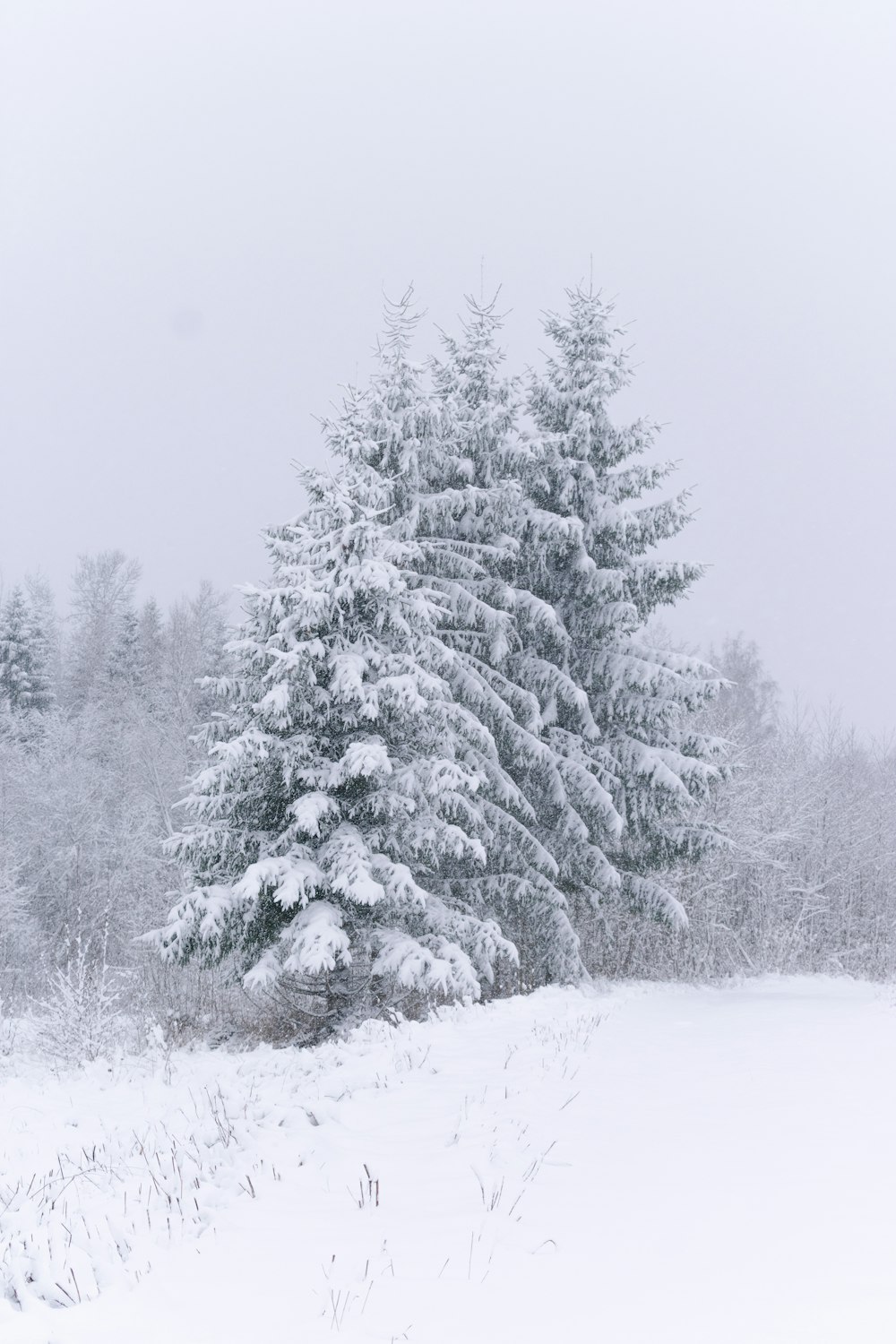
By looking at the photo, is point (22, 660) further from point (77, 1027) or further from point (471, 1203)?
point (471, 1203)

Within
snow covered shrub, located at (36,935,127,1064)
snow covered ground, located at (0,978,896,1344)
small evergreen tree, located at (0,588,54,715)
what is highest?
small evergreen tree, located at (0,588,54,715)

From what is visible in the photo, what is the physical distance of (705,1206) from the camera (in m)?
4.55

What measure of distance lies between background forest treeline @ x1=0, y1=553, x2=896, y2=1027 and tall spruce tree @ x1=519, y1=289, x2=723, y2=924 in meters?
1.44

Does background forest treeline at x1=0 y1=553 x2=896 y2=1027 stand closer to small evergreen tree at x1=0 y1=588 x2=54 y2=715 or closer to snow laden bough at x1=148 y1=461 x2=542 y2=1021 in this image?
small evergreen tree at x1=0 y1=588 x2=54 y2=715

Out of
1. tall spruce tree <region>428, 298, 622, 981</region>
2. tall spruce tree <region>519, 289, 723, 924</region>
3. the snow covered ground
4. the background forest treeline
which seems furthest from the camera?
the background forest treeline

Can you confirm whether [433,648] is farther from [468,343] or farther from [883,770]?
[883,770]

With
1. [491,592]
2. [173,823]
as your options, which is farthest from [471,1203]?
[173,823]

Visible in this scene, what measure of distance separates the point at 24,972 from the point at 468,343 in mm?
22232

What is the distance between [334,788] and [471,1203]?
8.65 meters

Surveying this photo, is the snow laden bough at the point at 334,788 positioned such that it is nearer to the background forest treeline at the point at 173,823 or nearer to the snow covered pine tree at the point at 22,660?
the background forest treeline at the point at 173,823

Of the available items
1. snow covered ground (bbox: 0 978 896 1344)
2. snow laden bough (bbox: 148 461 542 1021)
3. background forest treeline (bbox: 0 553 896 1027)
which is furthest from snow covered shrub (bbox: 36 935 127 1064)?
snow covered ground (bbox: 0 978 896 1344)

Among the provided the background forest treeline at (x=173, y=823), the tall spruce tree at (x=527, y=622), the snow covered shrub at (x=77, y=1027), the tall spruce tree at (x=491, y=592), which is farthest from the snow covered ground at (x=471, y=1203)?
the tall spruce tree at (x=527, y=622)

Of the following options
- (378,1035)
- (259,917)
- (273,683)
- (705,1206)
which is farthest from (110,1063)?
(705,1206)

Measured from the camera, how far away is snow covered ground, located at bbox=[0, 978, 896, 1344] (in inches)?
137
